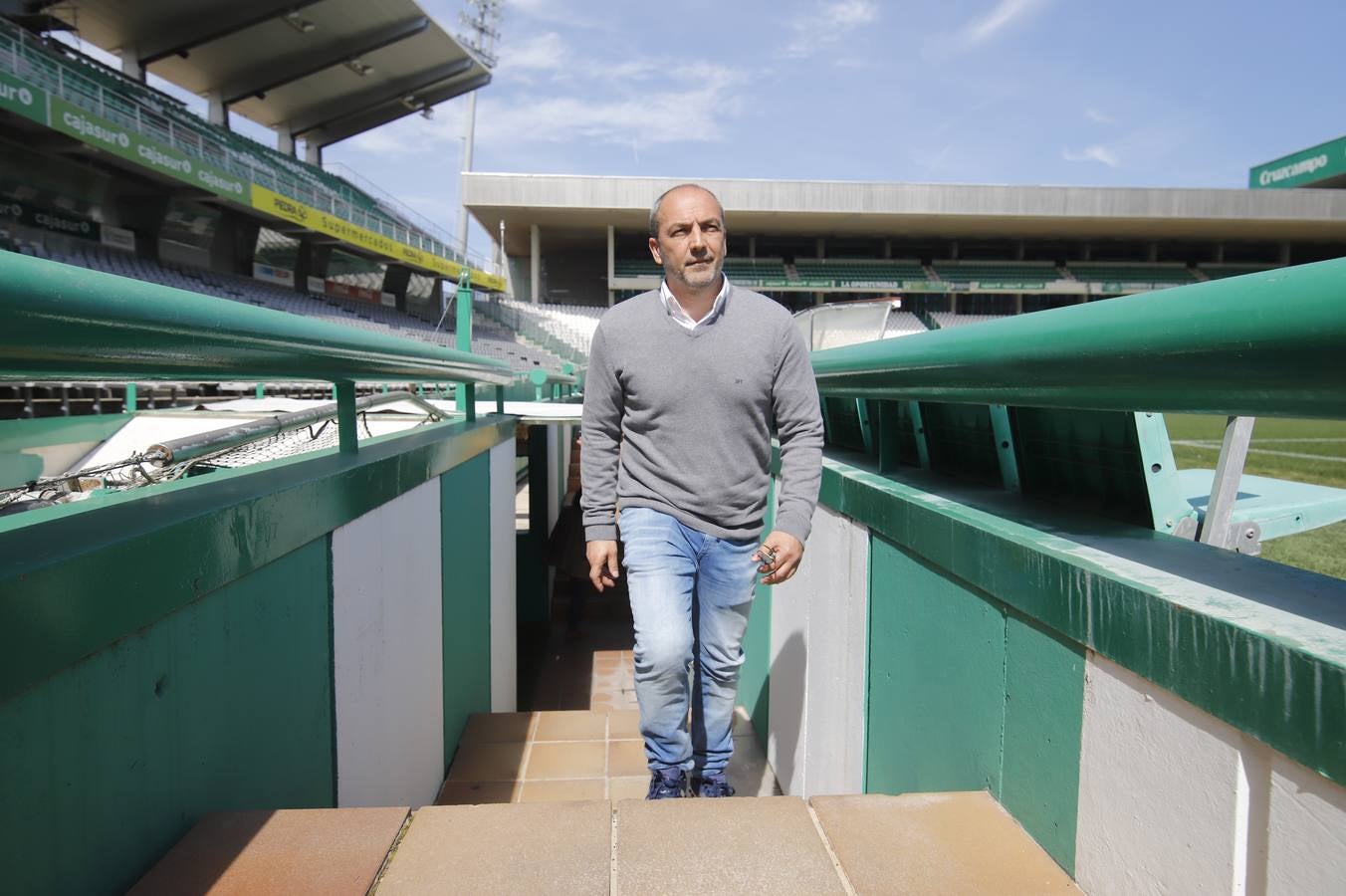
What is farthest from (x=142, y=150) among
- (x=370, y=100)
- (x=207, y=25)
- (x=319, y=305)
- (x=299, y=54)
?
(x=370, y=100)

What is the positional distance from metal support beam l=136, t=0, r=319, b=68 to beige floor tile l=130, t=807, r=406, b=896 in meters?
26.8

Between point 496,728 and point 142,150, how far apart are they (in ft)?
60.1

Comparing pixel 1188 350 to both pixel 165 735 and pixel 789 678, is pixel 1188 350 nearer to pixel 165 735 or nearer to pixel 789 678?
pixel 165 735

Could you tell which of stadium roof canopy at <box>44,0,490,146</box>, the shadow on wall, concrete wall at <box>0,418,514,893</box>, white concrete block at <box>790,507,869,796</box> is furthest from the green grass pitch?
stadium roof canopy at <box>44,0,490,146</box>

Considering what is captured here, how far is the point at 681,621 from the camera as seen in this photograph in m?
2.01

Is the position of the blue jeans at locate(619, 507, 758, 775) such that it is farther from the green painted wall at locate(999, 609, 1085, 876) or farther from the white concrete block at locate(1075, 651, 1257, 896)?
the white concrete block at locate(1075, 651, 1257, 896)

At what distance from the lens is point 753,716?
3.77m

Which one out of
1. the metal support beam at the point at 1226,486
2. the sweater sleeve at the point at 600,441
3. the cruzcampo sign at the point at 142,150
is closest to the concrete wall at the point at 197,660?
the sweater sleeve at the point at 600,441

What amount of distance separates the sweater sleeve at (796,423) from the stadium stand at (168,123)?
17576 mm

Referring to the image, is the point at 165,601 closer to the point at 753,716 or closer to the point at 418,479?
the point at 418,479

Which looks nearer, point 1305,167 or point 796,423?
point 796,423

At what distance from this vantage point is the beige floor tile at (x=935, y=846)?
4.00 feet

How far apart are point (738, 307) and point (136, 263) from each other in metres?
21.2

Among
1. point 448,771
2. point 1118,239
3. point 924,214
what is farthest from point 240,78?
point 1118,239
